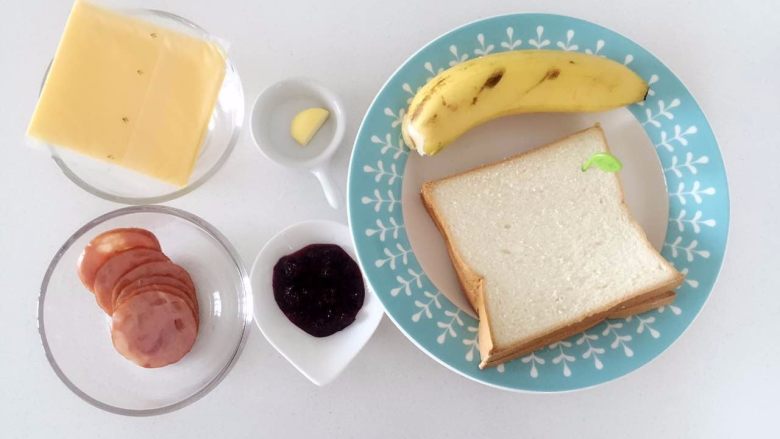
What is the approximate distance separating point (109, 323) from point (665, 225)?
104 cm

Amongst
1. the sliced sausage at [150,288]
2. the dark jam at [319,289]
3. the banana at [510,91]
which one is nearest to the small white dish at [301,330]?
the dark jam at [319,289]

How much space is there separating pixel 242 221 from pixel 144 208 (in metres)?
0.18

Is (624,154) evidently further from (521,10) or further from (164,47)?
(164,47)

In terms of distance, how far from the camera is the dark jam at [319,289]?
1192 millimetres

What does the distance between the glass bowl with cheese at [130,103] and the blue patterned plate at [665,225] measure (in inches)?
11.8

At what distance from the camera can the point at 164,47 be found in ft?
3.85

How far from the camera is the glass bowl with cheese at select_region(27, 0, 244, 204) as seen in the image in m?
1.14

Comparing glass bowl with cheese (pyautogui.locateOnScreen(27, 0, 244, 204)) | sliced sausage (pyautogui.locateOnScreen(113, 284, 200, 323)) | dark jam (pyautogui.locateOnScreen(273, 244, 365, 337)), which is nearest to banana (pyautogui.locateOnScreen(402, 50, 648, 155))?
Result: dark jam (pyautogui.locateOnScreen(273, 244, 365, 337))

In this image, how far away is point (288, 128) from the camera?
126 cm

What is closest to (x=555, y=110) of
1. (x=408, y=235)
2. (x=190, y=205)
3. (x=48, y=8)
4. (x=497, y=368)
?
(x=408, y=235)

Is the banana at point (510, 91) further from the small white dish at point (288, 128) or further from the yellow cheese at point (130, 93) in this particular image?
the yellow cheese at point (130, 93)

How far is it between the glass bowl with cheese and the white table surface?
0.28ft

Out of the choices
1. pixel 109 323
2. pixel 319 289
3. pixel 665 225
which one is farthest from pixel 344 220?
pixel 665 225

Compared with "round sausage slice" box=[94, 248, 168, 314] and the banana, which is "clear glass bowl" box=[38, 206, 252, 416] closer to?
"round sausage slice" box=[94, 248, 168, 314]
